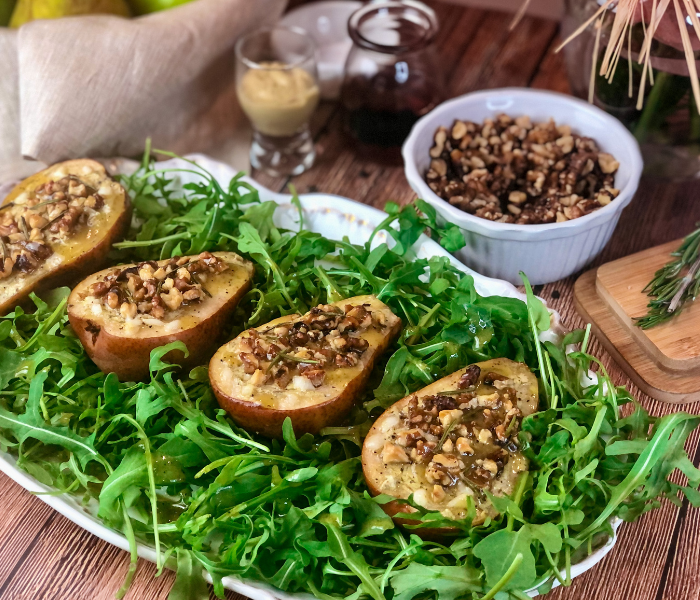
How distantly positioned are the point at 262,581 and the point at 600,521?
449 mm

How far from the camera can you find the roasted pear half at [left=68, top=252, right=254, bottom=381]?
1.16 metres

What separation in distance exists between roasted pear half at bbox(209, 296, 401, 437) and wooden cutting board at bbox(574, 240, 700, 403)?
437 mm

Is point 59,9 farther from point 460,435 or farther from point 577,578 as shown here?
point 577,578

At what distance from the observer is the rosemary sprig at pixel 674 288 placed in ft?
4.17

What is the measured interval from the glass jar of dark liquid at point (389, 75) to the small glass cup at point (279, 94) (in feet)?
0.36

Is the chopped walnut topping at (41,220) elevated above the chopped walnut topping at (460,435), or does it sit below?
above

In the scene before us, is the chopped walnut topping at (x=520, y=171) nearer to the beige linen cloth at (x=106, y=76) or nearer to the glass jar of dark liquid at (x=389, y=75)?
the glass jar of dark liquid at (x=389, y=75)

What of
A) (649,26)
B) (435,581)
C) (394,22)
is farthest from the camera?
(394,22)

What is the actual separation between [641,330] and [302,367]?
62 cm

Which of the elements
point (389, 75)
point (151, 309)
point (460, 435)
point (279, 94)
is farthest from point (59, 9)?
point (460, 435)

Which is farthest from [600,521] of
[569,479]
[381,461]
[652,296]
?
[652,296]

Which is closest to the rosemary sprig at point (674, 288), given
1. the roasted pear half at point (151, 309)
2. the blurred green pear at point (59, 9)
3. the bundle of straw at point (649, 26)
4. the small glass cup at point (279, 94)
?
the bundle of straw at point (649, 26)

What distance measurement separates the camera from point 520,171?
1.49 metres

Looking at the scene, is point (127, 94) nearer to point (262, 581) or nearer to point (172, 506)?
point (172, 506)
